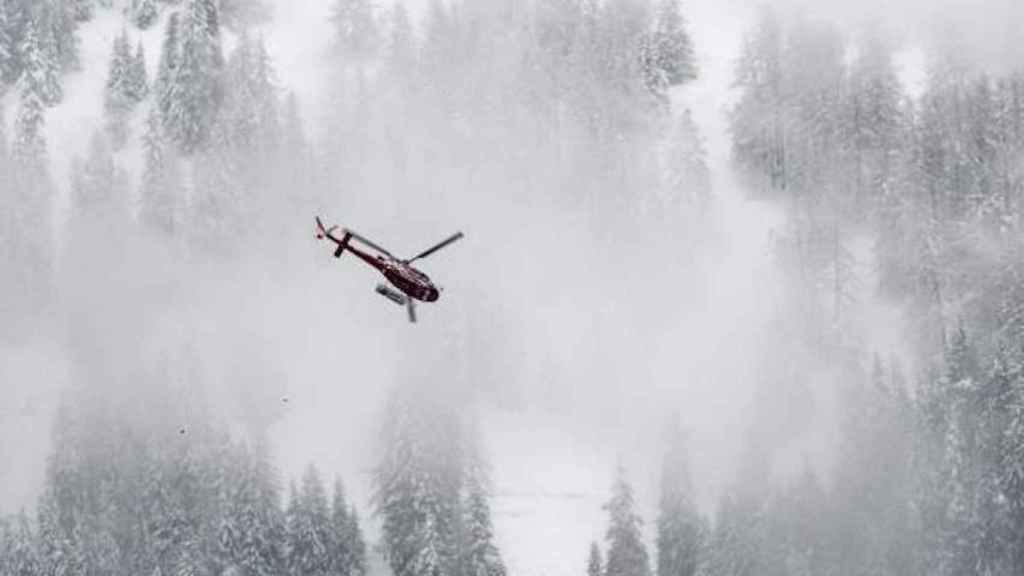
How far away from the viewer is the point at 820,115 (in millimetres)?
133625

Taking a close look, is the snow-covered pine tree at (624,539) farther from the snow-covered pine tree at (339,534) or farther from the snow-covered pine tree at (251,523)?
the snow-covered pine tree at (251,523)

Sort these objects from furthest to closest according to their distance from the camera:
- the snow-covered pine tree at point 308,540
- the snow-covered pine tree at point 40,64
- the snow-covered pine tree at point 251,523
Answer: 1. the snow-covered pine tree at point 40,64
2. the snow-covered pine tree at point 251,523
3. the snow-covered pine tree at point 308,540

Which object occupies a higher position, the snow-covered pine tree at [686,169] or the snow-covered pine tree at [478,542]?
the snow-covered pine tree at [686,169]

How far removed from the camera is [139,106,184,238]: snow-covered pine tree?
128125 millimetres

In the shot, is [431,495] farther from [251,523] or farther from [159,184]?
[159,184]

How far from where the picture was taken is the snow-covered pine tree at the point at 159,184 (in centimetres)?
12812

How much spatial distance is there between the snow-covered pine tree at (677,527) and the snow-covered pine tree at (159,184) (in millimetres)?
44716

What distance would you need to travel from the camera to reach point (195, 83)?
135875mm

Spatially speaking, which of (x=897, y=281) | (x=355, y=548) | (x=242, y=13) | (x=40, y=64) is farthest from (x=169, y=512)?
(x=242, y=13)

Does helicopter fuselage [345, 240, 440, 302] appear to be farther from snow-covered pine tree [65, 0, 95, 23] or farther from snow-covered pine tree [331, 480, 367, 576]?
snow-covered pine tree [65, 0, 95, 23]

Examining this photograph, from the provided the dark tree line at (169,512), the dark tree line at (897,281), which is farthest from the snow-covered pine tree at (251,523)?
the dark tree line at (897,281)

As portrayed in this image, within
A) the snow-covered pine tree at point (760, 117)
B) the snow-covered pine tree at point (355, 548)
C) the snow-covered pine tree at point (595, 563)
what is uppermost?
the snow-covered pine tree at point (760, 117)

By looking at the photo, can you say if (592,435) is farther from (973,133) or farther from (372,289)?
(973,133)

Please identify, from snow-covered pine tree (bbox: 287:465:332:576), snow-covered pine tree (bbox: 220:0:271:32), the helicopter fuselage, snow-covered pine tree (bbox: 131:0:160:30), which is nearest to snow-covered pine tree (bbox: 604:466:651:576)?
snow-covered pine tree (bbox: 287:465:332:576)
